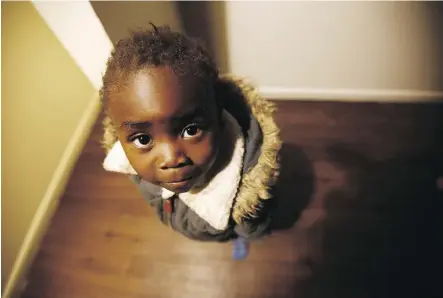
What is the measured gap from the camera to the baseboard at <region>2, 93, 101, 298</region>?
110 centimetres

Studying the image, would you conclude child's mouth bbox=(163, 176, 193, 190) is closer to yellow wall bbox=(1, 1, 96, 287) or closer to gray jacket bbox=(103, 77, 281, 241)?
gray jacket bbox=(103, 77, 281, 241)

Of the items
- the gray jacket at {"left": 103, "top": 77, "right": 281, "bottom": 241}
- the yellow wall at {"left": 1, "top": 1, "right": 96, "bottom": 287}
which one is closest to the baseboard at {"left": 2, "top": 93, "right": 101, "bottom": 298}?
the yellow wall at {"left": 1, "top": 1, "right": 96, "bottom": 287}

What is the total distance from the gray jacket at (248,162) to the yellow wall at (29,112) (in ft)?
1.64

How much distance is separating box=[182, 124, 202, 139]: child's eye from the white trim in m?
0.38

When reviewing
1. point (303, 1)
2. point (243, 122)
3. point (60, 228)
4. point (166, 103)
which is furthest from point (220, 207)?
point (60, 228)

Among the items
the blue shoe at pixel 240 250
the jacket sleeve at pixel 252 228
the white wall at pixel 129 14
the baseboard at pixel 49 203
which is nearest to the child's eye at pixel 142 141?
the jacket sleeve at pixel 252 228

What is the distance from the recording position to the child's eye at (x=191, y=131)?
0.51 meters

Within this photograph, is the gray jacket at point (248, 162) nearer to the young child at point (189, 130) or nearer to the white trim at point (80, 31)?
the young child at point (189, 130)

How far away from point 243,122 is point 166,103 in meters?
0.24

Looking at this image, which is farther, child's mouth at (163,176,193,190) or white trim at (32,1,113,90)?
white trim at (32,1,113,90)

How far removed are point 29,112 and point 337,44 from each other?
90 centimetres

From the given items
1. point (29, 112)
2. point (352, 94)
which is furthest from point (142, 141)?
point (352, 94)

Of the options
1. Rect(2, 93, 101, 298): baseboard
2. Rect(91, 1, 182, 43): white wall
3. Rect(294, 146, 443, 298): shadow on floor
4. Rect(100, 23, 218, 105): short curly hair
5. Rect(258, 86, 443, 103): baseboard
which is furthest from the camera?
Rect(258, 86, 443, 103): baseboard

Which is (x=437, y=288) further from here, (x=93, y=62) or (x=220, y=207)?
(x=93, y=62)
